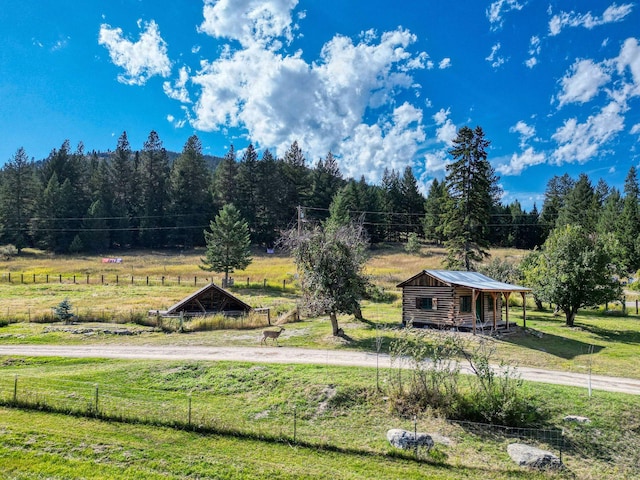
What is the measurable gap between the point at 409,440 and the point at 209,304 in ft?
71.1

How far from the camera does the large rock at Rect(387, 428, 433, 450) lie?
10641 mm

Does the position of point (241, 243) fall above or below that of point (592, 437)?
above

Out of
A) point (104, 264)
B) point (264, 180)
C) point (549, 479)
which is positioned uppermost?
point (264, 180)

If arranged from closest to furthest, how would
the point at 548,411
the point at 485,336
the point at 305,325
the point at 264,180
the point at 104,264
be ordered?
the point at 548,411 < the point at 485,336 < the point at 305,325 < the point at 104,264 < the point at 264,180

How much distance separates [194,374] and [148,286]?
3188cm

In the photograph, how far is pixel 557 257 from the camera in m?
28.9

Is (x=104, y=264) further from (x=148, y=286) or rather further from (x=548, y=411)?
(x=548, y=411)

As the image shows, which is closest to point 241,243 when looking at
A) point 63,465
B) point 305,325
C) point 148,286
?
point 148,286

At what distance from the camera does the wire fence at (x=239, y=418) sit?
36.5ft

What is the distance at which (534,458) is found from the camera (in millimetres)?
10133

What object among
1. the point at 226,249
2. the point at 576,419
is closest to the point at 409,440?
the point at 576,419

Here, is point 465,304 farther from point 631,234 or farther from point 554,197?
point 554,197

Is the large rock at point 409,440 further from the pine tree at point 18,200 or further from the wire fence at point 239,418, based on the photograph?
the pine tree at point 18,200

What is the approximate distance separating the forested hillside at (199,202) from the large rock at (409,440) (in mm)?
60869
